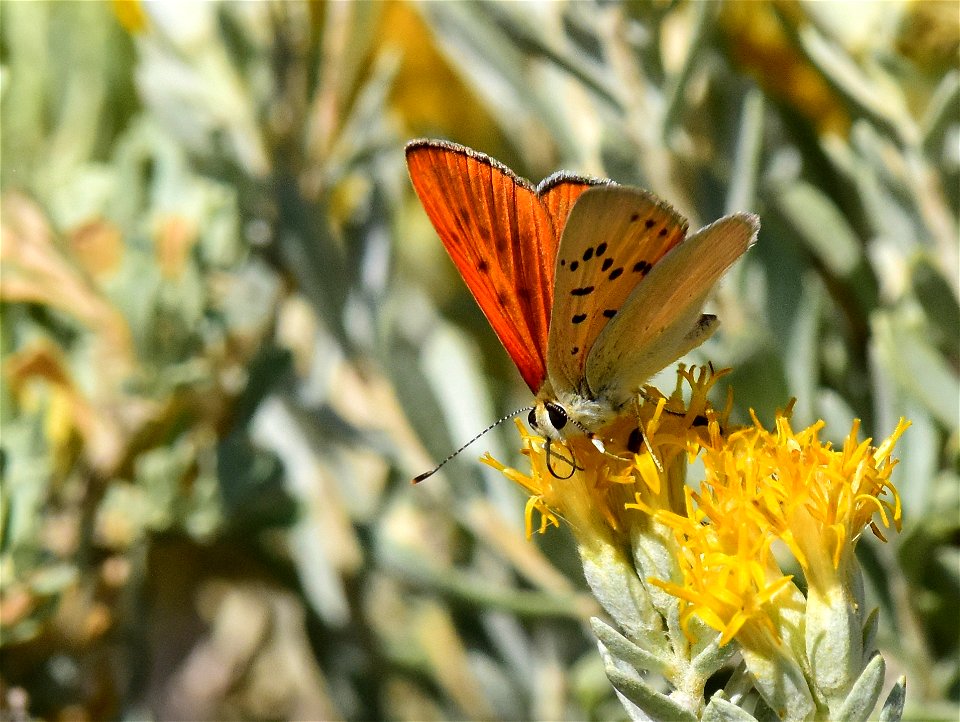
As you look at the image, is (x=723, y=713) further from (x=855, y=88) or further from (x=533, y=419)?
(x=855, y=88)

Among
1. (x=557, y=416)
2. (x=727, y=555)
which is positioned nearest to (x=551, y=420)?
(x=557, y=416)

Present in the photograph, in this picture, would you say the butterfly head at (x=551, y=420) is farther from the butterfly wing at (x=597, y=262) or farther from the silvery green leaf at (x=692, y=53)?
the silvery green leaf at (x=692, y=53)

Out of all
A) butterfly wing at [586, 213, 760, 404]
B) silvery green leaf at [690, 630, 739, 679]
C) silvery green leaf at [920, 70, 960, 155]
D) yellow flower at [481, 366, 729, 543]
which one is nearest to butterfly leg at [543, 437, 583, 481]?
yellow flower at [481, 366, 729, 543]

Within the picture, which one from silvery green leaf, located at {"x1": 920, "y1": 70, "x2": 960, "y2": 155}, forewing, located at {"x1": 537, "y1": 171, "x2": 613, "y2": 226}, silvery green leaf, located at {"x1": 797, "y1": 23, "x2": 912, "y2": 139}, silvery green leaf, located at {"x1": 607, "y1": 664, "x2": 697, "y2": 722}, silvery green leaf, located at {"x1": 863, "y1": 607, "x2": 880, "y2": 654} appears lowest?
silvery green leaf, located at {"x1": 863, "y1": 607, "x2": 880, "y2": 654}

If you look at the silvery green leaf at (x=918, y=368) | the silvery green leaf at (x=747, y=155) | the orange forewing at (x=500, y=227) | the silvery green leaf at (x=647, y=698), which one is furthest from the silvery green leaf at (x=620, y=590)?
the silvery green leaf at (x=747, y=155)

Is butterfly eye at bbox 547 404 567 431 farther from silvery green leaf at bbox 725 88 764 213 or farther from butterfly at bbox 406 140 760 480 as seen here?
silvery green leaf at bbox 725 88 764 213

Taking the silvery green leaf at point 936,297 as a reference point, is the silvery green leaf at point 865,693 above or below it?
below
